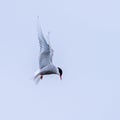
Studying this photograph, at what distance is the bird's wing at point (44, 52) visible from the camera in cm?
2766

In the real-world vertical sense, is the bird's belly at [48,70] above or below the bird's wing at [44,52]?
below

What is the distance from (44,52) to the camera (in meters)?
28.1

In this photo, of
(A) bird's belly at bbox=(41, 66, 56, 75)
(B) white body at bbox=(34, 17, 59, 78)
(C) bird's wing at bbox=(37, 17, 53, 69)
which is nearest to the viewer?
(C) bird's wing at bbox=(37, 17, 53, 69)

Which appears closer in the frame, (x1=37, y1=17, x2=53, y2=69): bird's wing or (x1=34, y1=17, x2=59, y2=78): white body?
(x1=37, y1=17, x2=53, y2=69): bird's wing

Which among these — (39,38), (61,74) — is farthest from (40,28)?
(61,74)

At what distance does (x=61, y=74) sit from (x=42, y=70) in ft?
6.51

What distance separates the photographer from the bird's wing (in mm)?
27656

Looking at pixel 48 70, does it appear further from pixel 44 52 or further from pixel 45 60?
pixel 44 52

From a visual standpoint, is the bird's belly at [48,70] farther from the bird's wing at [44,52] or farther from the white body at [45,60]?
the bird's wing at [44,52]

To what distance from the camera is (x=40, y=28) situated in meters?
27.3

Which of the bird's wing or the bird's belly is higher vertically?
the bird's wing

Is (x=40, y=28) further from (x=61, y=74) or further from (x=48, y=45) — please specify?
(x=61, y=74)

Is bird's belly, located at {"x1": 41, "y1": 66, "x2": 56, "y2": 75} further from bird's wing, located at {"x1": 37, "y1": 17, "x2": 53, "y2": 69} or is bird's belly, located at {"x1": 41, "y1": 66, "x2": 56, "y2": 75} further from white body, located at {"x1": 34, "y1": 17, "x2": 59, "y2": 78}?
bird's wing, located at {"x1": 37, "y1": 17, "x2": 53, "y2": 69}

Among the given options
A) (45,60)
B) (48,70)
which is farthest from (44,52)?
(48,70)
